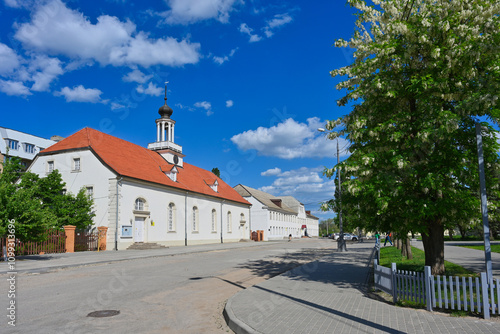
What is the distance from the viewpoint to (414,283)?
312 inches

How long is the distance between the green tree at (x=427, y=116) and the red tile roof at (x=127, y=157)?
25.1 meters

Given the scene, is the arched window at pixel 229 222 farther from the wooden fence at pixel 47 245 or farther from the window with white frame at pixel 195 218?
the wooden fence at pixel 47 245

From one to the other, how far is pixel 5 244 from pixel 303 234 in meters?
91.0

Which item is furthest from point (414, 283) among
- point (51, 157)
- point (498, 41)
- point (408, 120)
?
point (51, 157)

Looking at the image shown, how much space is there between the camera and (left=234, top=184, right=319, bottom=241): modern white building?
69562mm

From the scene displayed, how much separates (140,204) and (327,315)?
28.9 metres

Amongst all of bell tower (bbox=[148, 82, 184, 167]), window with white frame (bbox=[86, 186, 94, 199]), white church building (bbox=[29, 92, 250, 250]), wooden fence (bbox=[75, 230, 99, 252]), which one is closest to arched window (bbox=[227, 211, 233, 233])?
white church building (bbox=[29, 92, 250, 250])

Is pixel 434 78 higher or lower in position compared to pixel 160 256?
higher

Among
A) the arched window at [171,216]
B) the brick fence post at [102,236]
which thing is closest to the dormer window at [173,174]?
the arched window at [171,216]

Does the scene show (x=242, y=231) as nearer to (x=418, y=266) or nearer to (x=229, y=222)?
(x=229, y=222)

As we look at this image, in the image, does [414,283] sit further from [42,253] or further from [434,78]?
[42,253]

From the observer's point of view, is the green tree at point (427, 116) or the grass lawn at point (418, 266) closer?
the green tree at point (427, 116)

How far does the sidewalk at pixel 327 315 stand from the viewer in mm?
6227

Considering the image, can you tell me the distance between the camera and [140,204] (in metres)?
33.7
